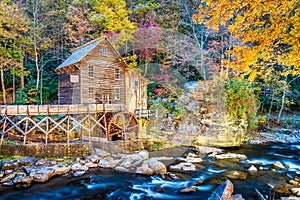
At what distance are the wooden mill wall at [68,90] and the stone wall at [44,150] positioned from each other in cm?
451

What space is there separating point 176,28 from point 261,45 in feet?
54.0

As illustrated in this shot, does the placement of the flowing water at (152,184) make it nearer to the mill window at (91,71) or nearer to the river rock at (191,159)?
the river rock at (191,159)

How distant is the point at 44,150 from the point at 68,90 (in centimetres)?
614

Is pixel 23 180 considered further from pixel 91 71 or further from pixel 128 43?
pixel 128 43

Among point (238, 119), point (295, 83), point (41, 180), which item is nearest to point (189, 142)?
point (238, 119)

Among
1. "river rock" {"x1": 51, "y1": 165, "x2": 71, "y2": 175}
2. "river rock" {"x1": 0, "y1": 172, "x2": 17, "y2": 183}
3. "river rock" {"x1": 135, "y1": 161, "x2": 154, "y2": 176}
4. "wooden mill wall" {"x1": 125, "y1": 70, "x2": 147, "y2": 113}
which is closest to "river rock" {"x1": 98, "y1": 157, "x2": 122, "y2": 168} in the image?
"river rock" {"x1": 135, "y1": 161, "x2": 154, "y2": 176}

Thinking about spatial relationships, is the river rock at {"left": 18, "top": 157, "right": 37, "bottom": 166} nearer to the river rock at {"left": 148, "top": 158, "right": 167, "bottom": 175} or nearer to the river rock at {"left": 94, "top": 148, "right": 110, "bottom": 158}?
the river rock at {"left": 94, "top": 148, "right": 110, "bottom": 158}

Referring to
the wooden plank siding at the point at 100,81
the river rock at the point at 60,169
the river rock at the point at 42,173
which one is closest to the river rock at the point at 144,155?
the river rock at the point at 60,169

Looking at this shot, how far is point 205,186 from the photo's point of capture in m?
7.14

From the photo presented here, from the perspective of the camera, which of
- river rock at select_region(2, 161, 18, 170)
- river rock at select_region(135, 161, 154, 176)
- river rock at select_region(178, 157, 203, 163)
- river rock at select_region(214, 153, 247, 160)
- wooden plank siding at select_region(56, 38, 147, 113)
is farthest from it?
wooden plank siding at select_region(56, 38, 147, 113)

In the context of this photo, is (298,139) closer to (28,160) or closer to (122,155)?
(122,155)

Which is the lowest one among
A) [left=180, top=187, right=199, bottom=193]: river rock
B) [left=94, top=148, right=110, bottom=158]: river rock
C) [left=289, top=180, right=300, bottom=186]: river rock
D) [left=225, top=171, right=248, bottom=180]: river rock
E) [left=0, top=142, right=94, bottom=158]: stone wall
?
[left=180, top=187, right=199, bottom=193]: river rock

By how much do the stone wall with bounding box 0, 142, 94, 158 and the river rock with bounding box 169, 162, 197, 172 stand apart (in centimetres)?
426

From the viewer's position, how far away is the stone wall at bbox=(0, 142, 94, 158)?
28.2ft
